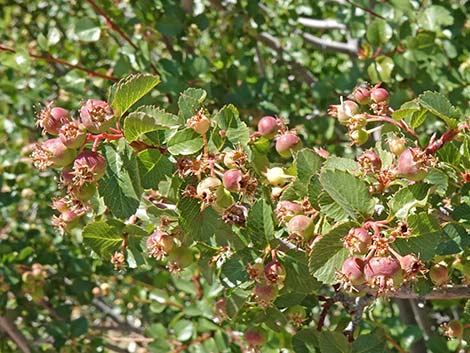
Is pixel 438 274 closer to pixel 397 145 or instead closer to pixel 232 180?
pixel 397 145

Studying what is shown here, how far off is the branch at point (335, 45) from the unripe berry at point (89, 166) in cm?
139

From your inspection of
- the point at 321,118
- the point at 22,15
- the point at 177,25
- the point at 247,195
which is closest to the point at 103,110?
the point at 247,195

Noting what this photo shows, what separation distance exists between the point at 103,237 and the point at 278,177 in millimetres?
281

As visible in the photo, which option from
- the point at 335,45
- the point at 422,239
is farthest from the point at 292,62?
the point at 422,239

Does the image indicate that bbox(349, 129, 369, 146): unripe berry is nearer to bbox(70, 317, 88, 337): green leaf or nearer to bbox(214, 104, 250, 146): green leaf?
bbox(214, 104, 250, 146): green leaf

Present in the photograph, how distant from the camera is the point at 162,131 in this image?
0.91m

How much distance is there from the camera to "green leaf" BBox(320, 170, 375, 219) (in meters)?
0.81

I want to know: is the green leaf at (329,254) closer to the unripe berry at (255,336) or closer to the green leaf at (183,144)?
the green leaf at (183,144)

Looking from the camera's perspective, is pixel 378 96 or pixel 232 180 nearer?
pixel 232 180

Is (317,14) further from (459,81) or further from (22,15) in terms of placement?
(22,15)

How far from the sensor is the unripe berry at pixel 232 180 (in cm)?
86

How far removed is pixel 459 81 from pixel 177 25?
0.75m

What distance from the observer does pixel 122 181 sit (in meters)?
0.85

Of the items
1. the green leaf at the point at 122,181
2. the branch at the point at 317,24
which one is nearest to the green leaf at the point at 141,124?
the green leaf at the point at 122,181
